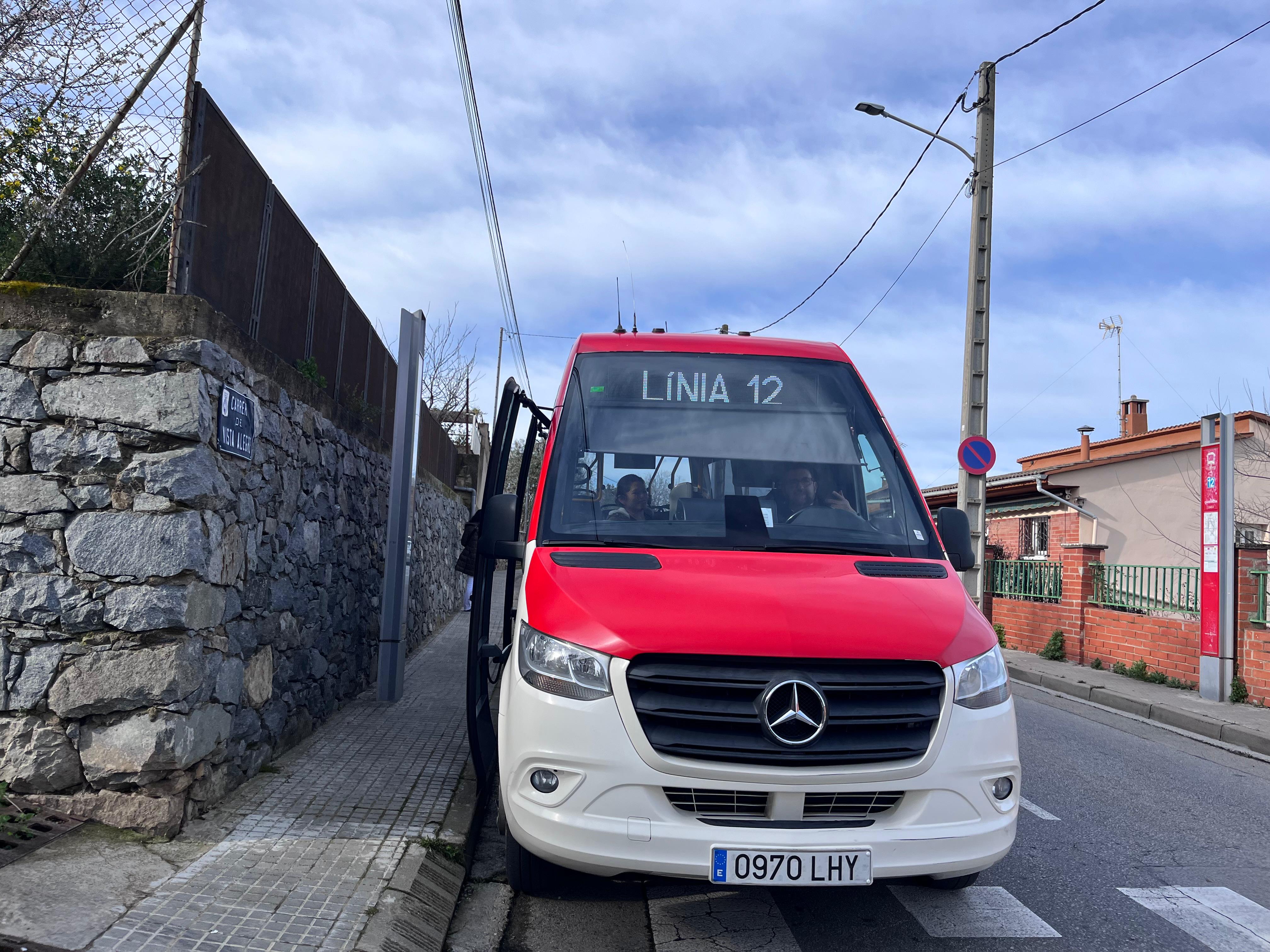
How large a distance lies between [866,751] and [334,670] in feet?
15.9

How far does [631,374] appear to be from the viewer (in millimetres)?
4820

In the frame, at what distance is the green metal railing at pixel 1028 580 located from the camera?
48.9 feet

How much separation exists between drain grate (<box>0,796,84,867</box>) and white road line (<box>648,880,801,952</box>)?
244 centimetres

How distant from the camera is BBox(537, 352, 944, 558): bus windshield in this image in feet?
13.7

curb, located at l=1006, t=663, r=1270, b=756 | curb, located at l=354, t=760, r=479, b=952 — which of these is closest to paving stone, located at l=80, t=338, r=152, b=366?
curb, located at l=354, t=760, r=479, b=952

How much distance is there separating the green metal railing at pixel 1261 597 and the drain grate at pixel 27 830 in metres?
10.5

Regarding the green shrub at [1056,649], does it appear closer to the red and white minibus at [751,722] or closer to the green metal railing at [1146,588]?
the green metal railing at [1146,588]

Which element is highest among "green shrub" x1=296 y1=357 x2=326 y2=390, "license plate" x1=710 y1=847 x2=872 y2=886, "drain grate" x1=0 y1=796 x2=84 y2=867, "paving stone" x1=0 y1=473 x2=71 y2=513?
"green shrub" x1=296 y1=357 x2=326 y2=390

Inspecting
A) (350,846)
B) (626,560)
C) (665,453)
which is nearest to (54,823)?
(350,846)

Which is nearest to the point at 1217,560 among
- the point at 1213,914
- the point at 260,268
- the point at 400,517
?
the point at 1213,914

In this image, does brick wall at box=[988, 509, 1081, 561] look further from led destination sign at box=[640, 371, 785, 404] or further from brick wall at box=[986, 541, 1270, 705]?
led destination sign at box=[640, 371, 785, 404]

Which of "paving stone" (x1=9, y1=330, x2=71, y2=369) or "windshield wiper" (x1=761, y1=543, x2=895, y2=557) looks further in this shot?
"paving stone" (x1=9, y1=330, x2=71, y2=369)

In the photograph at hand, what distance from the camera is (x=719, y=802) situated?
328 centimetres

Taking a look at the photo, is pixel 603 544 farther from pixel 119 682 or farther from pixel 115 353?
pixel 115 353
